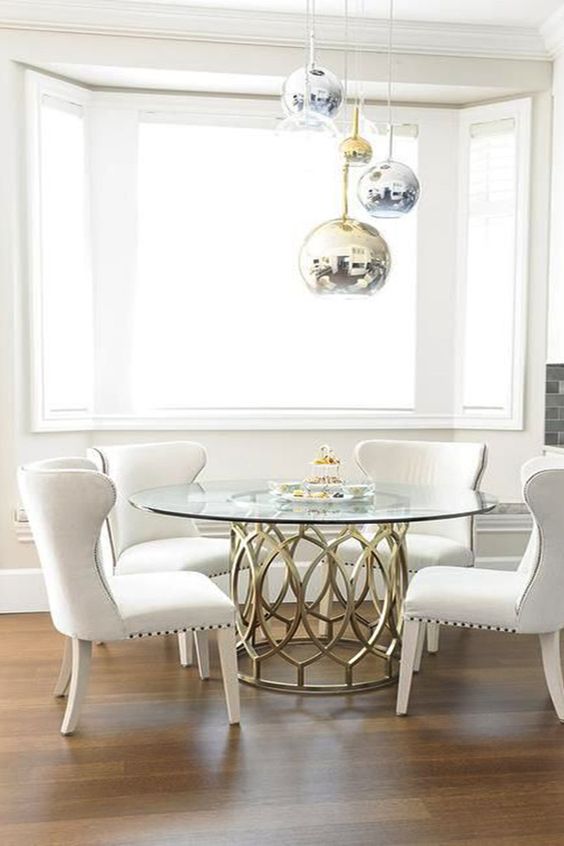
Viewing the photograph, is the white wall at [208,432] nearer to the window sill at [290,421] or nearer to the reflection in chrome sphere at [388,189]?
the window sill at [290,421]

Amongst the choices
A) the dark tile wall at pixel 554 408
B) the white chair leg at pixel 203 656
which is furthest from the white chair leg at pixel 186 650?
the dark tile wall at pixel 554 408

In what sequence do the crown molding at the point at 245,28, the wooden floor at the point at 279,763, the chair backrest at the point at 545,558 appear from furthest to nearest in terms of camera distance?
the crown molding at the point at 245,28
the chair backrest at the point at 545,558
the wooden floor at the point at 279,763

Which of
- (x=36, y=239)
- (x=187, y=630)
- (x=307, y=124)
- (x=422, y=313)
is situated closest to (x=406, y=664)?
(x=187, y=630)

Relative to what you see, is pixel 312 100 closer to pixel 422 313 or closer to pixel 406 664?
pixel 406 664

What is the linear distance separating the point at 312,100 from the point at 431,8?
1.86 m

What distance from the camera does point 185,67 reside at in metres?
4.73

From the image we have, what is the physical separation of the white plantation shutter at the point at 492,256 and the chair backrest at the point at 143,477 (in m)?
1.74

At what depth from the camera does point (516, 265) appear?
5117mm

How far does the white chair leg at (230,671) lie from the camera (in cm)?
316

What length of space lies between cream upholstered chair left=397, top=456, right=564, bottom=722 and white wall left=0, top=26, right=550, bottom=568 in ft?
6.26

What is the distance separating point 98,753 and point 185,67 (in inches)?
130

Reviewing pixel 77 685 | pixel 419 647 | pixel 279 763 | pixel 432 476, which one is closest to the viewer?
pixel 279 763

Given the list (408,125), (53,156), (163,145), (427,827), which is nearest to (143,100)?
(163,145)

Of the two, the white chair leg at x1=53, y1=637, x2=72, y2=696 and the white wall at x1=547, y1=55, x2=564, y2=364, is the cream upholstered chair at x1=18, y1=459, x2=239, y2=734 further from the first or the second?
the white wall at x1=547, y1=55, x2=564, y2=364
